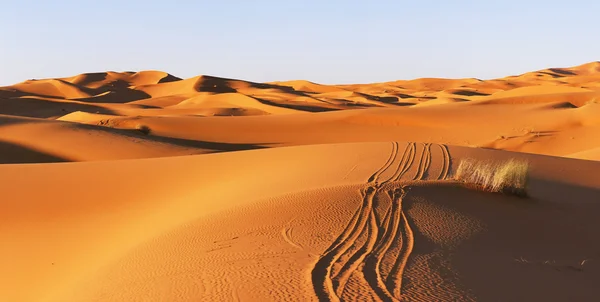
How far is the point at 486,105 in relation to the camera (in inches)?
1439

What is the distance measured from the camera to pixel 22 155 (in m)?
21.5

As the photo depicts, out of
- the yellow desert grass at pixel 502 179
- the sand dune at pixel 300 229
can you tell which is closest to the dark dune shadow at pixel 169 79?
the sand dune at pixel 300 229

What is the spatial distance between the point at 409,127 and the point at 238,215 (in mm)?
23776

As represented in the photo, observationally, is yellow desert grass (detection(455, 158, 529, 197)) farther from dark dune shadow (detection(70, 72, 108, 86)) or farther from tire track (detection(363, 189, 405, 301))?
dark dune shadow (detection(70, 72, 108, 86))

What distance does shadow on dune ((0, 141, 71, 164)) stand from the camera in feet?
68.4

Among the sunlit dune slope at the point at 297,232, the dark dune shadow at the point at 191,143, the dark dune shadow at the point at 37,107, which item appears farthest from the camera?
the dark dune shadow at the point at 37,107

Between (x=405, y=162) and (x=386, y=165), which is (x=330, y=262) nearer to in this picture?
(x=386, y=165)

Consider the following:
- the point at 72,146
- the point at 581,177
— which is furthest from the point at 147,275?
the point at 72,146

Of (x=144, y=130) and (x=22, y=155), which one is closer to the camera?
(x=22, y=155)

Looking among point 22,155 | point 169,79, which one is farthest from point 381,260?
A: point 169,79

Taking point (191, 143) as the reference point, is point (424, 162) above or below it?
above

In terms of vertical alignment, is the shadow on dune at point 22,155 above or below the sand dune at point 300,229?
below

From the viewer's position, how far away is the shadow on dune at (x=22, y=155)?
2086 centimetres

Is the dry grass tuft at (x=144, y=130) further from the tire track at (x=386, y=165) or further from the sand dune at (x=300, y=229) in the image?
the tire track at (x=386, y=165)
